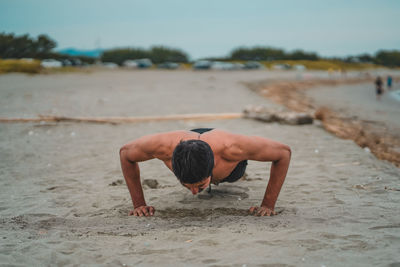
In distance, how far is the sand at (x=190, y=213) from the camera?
274 centimetres

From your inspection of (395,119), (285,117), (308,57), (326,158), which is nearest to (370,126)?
(395,119)

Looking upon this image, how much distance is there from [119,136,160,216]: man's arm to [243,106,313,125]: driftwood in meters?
5.73

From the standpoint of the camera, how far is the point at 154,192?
449cm

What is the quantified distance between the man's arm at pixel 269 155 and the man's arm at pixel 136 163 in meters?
0.84

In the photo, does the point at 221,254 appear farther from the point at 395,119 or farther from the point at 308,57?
the point at 308,57

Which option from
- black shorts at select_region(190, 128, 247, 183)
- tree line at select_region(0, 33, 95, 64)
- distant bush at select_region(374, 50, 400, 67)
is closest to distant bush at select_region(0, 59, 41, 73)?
tree line at select_region(0, 33, 95, 64)

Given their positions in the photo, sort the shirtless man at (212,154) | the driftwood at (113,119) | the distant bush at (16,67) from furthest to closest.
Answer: the distant bush at (16,67) → the driftwood at (113,119) → the shirtless man at (212,154)

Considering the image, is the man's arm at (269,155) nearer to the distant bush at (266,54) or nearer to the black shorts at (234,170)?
the black shorts at (234,170)

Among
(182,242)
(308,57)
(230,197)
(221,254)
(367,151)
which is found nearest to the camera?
(221,254)

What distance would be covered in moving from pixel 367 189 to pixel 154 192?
8.28 ft

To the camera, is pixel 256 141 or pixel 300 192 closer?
pixel 256 141

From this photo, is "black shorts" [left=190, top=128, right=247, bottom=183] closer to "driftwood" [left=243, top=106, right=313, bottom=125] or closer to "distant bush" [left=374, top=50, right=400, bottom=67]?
"driftwood" [left=243, top=106, right=313, bottom=125]

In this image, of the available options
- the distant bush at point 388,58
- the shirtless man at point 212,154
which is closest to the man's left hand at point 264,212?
the shirtless man at point 212,154

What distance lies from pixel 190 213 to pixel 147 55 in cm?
6511
